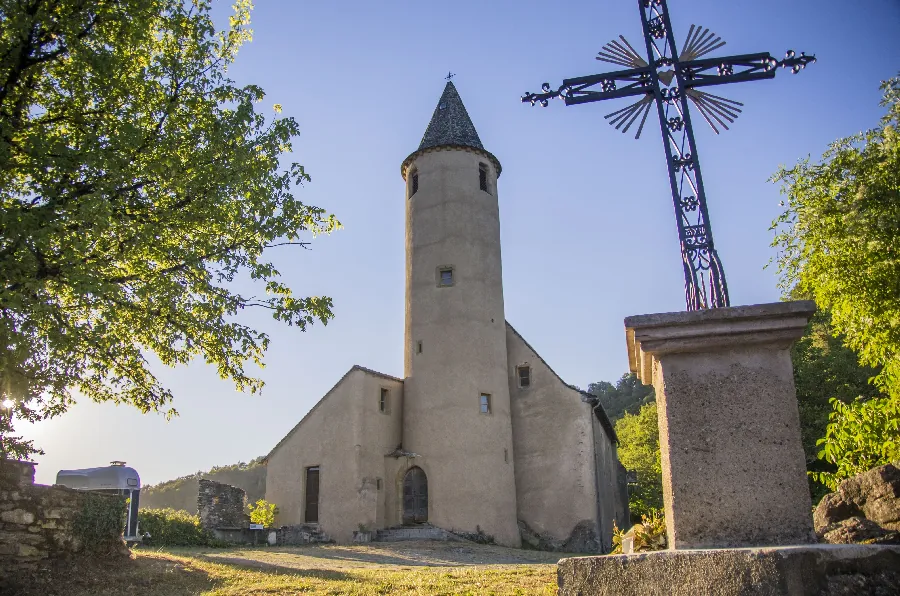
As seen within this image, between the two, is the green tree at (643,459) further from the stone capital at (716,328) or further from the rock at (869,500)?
the stone capital at (716,328)

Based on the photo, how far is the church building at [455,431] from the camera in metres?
23.4

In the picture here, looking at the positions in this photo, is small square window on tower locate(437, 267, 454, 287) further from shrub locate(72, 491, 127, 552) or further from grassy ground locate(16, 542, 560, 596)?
shrub locate(72, 491, 127, 552)

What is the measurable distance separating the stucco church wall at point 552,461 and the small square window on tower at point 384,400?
476cm

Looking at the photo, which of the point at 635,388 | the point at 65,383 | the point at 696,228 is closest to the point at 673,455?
the point at 696,228

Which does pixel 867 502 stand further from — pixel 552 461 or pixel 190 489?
pixel 190 489

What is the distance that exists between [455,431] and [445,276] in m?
5.98

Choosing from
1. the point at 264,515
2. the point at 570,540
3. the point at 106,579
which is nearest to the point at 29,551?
the point at 106,579

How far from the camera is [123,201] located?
9125 millimetres

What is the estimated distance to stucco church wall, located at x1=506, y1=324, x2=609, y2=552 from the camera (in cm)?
2355

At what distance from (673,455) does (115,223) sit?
791 cm

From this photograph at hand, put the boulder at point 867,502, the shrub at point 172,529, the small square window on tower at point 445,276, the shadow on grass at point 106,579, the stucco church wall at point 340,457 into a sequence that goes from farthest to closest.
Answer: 1. the small square window on tower at point 445,276
2. the stucco church wall at point 340,457
3. the shrub at point 172,529
4. the shadow on grass at point 106,579
5. the boulder at point 867,502

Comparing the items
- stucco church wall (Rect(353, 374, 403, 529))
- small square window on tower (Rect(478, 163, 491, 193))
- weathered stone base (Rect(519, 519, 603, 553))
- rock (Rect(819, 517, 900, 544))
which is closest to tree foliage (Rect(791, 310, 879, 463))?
weathered stone base (Rect(519, 519, 603, 553))

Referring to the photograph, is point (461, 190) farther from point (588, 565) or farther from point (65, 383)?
point (588, 565)

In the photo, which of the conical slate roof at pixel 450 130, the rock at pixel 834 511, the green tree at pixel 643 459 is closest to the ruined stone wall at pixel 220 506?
the conical slate roof at pixel 450 130
